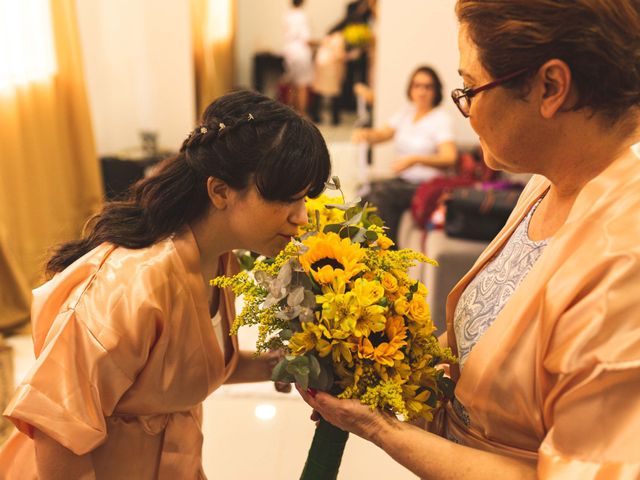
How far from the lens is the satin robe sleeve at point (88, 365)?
1153mm

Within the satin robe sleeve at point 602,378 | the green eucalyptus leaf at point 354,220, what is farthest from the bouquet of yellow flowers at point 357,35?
the satin robe sleeve at point 602,378

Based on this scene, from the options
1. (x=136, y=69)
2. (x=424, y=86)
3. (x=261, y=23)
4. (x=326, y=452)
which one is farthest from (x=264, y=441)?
(x=261, y=23)

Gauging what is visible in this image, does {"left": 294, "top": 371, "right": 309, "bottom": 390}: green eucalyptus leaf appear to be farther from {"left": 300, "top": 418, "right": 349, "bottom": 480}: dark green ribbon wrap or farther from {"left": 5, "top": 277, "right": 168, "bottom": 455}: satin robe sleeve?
{"left": 5, "top": 277, "right": 168, "bottom": 455}: satin robe sleeve

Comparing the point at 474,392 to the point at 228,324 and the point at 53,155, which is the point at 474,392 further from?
the point at 53,155

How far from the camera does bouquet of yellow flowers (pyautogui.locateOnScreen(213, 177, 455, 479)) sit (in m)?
1.04

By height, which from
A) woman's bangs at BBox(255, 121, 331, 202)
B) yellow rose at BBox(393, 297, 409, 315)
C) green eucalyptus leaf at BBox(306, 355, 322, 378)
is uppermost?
woman's bangs at BBox(255, 121, 331, 202)

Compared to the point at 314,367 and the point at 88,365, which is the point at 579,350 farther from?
the point at 88,365

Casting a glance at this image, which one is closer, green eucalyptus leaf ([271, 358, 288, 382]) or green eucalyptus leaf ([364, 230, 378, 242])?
green eucalyptus leaf ([271, 358, 288, 382])

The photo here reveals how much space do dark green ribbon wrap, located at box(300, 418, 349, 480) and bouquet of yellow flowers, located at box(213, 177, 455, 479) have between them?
5.1 inches

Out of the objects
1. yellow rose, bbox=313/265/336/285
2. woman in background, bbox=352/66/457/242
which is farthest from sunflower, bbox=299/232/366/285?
woman in background, bbox=352/66/457/242

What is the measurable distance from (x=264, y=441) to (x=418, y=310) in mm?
926

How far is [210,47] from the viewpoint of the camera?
7766 millimetres

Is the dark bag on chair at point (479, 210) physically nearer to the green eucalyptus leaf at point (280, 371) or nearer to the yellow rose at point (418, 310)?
the yellow rose at point (418, 310)

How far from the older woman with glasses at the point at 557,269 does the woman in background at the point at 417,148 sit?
3429 millimetres
